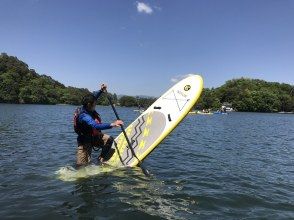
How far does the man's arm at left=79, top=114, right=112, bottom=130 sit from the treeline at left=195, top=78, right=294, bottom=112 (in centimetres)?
14169

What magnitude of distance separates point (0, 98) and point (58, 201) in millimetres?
150723

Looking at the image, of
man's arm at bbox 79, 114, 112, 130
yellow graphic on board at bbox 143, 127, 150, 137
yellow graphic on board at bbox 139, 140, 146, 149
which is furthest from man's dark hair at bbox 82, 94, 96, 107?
yellow graphic on board at bbox 143, 127, 150, 137

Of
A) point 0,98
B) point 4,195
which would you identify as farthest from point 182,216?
point 0,98

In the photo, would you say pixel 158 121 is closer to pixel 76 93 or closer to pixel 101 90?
pixel 101 90

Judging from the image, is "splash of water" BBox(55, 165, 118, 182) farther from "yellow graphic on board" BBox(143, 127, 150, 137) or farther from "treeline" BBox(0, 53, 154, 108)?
"treeline" BBox(0, 53, 154, 108)

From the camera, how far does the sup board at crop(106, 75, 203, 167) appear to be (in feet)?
39.5

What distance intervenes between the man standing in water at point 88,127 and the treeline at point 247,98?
462ft

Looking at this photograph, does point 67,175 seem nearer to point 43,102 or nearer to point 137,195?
point 137,195

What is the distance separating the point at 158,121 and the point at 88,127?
8.82 feet

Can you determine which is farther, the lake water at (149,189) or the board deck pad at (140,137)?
the board deck pad at (140,137)

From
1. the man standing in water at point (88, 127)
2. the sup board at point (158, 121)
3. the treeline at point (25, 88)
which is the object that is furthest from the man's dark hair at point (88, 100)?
the treeline at point (25, 88)

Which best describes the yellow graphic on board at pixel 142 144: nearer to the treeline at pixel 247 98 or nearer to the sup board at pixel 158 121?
the sup board at pixel 158 121

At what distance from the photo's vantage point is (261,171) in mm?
13539

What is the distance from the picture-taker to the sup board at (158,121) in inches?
475
